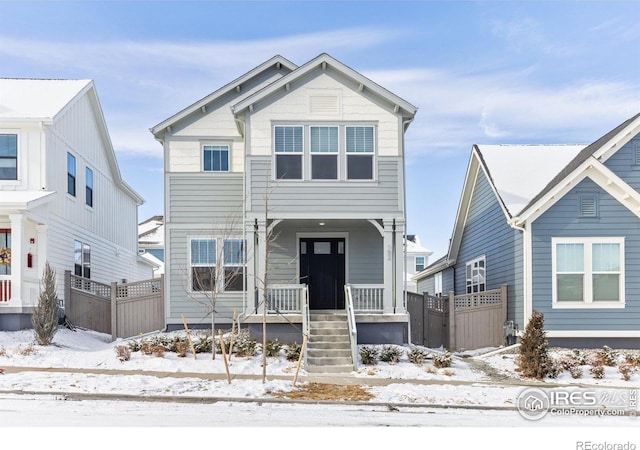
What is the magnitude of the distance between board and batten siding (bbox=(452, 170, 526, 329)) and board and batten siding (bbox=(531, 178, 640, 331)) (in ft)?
1.98

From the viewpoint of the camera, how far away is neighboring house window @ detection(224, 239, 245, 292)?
20375 mm

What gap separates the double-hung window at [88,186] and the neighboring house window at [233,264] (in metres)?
7.07

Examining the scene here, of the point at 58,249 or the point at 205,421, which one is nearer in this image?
the point at 205,421

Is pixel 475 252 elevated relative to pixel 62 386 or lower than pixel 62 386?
Answer: elevated

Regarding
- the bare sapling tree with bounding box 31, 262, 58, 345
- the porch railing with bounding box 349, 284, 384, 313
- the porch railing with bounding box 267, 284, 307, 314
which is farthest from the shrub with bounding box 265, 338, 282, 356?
the bare sapling tree with bounding box 31, 262, 58, 345

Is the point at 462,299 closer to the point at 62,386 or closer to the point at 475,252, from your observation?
the point at 475,252

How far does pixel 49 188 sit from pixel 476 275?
47.6 feet

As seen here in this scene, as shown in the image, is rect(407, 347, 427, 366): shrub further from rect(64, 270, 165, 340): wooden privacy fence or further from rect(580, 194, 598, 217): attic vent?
rect(64, 270, 165, 340): wooden privacy fence

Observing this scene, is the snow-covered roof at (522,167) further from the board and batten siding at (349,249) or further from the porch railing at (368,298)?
the porch railing at (368,298)

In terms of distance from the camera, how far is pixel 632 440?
375 inches

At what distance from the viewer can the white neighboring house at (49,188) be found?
18641 mm

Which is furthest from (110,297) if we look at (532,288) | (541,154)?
(541,154)

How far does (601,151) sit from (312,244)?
901 centimetres

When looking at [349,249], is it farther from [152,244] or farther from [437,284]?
[152,244]
